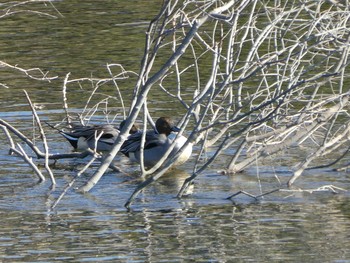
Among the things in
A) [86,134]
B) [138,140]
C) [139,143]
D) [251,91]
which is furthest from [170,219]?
[251,91]

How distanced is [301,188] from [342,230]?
69.9 inches

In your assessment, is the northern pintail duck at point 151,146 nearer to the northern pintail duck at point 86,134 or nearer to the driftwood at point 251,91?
the driftwood at point 251,91

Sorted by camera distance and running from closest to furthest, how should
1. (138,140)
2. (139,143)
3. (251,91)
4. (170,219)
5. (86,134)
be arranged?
1. (170,219)
2. (139,143)
3. (138,140)
4. (86,134)
5. (251,91)

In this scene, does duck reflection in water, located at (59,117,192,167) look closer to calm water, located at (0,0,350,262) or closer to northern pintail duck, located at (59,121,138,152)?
northern pintail duck, located at (59,121,138,152)

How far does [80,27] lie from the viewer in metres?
23.3

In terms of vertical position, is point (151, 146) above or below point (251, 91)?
below

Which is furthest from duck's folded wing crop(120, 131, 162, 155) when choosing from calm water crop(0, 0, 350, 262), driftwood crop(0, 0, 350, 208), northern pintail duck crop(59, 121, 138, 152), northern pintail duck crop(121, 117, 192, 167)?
northern pintail duck crop(59, 121, 138, 152)

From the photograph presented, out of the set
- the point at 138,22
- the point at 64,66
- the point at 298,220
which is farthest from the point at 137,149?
the point at 138,22

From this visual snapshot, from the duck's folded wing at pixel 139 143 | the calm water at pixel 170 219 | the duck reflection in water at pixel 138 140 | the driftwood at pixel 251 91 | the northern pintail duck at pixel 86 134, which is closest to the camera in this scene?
the calm water at pixel 170 219

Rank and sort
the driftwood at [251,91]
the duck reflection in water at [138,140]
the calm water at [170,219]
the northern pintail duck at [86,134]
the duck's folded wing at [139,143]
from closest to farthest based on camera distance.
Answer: the calm water at [170,219], the driftwood at [251,91], the duck reflection in water at [138,140], the duck's folded wing at [139,143], the northern pintail duck at [86,134]

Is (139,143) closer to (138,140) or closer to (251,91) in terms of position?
(138,140)

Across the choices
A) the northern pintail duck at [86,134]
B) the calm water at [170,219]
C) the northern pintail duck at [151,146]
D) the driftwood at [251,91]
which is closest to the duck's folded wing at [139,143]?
the northern pintail duck at [151,146]

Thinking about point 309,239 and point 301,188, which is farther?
point 301,188

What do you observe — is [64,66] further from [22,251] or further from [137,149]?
[22,251]
